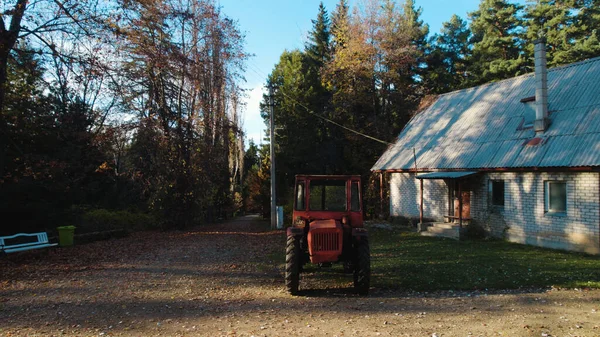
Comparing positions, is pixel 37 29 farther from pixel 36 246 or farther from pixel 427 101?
pixel 427 101

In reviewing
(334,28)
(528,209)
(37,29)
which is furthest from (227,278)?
(334,28)

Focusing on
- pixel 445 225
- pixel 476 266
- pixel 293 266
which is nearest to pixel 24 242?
pixel 293 266

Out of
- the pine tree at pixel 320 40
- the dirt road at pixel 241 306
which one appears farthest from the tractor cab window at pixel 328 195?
the pine tree at pixel 320 40

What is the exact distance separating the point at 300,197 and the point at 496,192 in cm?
1054

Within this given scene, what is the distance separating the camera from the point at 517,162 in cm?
1479

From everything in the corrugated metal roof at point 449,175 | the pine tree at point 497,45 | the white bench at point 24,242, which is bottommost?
the white bench at point 24,242

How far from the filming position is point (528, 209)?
1459 cm

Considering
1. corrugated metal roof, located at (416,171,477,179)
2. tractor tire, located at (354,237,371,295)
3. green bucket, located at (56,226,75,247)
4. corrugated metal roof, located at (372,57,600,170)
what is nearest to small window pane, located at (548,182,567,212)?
corrugated metal roof, located at (372,57,600,170)

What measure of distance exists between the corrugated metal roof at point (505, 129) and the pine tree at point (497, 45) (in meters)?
9.88

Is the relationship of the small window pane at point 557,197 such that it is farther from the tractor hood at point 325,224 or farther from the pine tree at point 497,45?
the pine tree at point 497,45

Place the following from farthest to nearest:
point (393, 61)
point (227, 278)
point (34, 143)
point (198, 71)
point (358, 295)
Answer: point (393, 61), point (198, 71), point (34, 143), point (227, 278), point (358, 295)

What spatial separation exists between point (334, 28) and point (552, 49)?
55.7 ft

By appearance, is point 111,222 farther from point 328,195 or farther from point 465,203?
point 465,203

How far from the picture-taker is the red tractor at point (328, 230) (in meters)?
7.93
